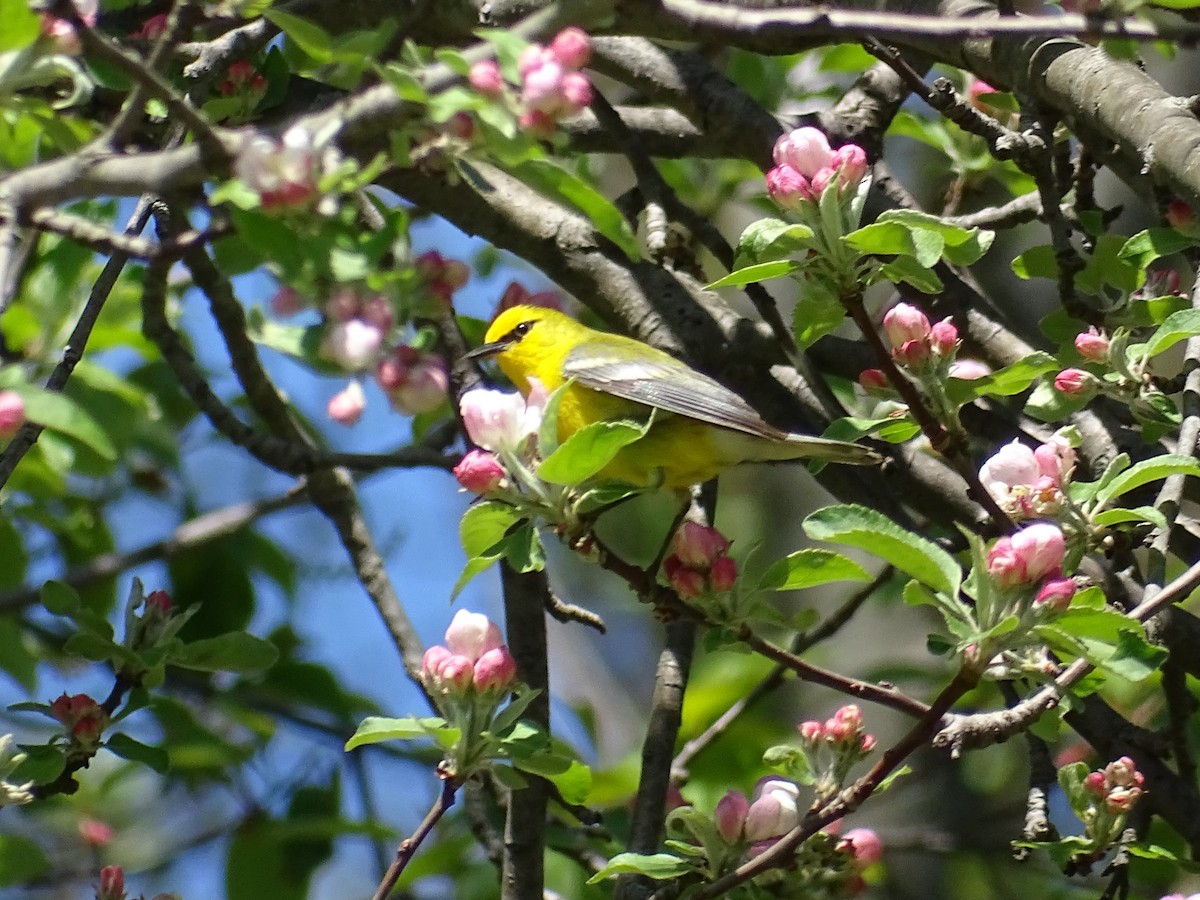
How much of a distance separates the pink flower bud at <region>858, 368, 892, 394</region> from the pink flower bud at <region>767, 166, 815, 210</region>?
0.36 meters

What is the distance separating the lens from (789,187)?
6.47ft

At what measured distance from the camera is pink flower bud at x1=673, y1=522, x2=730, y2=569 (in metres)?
1.98

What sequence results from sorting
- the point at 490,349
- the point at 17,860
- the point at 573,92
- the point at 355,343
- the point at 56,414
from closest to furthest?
the point at 56,414
the point at 573,92
the point at 355,343
the point at 17,860
the point at 490,349

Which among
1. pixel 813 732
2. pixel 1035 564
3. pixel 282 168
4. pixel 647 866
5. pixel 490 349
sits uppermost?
pixel 490 349

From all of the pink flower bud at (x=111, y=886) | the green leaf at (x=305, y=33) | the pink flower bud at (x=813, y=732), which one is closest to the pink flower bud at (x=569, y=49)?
the green leaf at (x=305, y=33)

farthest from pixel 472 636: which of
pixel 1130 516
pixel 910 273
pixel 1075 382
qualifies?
pixel 1075 382

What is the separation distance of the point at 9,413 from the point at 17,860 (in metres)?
1.51

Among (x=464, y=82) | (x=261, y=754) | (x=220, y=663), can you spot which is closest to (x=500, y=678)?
(x=220, y=663)

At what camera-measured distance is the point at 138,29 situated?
2711 millimetres

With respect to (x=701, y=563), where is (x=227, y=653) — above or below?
above

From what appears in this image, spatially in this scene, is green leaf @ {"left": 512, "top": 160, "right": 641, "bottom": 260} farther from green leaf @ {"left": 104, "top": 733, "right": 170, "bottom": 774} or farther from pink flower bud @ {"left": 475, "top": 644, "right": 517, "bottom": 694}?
green leaf @ {"left": 104, "top": 733, "right": 170, "bottom": 774}

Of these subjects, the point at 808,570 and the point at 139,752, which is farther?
the point at 139,752

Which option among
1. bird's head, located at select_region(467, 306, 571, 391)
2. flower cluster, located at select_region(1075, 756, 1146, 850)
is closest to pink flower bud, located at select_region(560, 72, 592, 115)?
flower cluster, located at select_region(1075, 756, 1146, 850)

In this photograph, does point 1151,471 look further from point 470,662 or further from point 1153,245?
point 470,662
